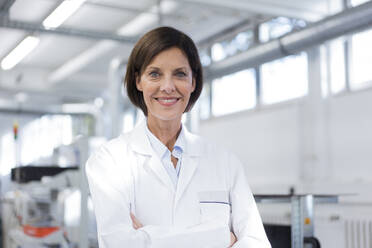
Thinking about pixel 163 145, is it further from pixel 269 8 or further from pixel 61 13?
pixel 269 8

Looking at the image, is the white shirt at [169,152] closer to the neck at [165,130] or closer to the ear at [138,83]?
the neck at [165,130]

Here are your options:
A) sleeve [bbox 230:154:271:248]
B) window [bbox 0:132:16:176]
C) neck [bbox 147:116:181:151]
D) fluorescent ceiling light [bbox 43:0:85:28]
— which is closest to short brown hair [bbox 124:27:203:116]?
neck [bbox 147:116:181:151]

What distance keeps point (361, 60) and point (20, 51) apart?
335cm

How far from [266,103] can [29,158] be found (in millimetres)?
5053

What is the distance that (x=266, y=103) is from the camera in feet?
17.0

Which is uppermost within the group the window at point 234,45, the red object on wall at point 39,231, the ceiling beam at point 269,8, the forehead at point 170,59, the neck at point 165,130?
the window at point 234,45

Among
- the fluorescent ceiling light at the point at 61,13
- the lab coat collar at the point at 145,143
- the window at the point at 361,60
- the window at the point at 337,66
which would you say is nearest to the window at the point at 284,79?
the window at the point at 337,66

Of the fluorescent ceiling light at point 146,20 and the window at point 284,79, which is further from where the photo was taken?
the fluorescent ceiling light at point 146,20

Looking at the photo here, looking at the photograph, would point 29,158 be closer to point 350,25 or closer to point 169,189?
point 350,25

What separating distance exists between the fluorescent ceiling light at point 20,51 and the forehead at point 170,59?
3.61 metres

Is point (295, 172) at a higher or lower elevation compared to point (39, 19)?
lower

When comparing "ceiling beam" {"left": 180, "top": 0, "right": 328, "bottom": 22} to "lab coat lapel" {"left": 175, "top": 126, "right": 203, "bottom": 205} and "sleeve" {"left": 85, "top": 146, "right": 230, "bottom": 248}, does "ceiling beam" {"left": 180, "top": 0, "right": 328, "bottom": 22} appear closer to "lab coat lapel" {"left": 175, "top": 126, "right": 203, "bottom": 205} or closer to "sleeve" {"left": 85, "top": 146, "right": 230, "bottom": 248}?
"lab coat lapel" {"left": 175, "top": 126, "right": 203, "bottom": 205}

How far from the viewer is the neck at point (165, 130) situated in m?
1.37

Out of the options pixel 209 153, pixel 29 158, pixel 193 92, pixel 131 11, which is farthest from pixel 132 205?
pixel 29 158
